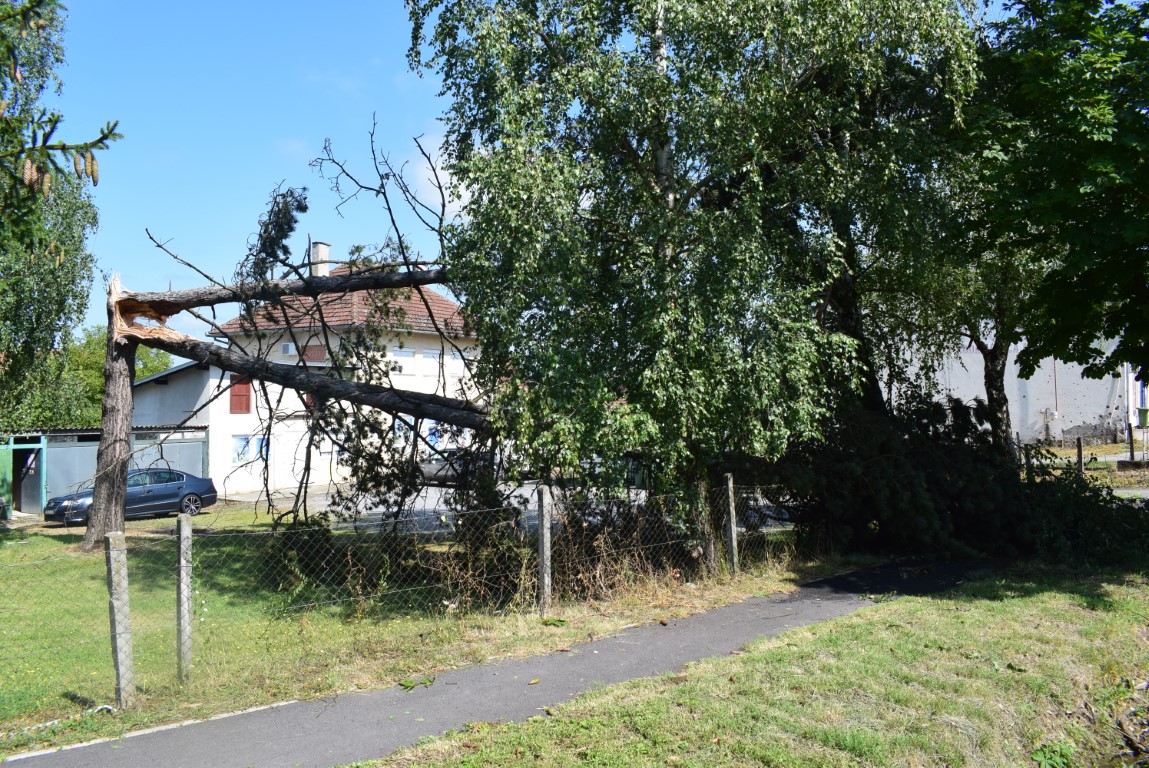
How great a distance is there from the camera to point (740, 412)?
9703mm

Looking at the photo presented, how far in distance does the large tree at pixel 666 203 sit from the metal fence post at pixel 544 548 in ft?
1.22

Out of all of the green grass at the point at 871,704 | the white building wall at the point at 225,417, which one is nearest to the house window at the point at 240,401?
the white building wall at the point at 225,417

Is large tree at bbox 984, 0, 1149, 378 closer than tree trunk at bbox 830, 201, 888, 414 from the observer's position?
Yes

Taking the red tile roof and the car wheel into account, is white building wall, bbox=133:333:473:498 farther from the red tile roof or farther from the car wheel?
A: the red tile roof

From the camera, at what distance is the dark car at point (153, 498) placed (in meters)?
23.1

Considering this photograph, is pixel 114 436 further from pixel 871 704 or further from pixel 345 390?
pixel 871 704

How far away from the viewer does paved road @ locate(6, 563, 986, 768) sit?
207 inches

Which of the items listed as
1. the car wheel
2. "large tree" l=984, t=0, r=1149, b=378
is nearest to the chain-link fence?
"large tree" l=984, t=0, r=1149, b=378

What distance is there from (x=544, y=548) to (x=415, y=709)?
302 cm

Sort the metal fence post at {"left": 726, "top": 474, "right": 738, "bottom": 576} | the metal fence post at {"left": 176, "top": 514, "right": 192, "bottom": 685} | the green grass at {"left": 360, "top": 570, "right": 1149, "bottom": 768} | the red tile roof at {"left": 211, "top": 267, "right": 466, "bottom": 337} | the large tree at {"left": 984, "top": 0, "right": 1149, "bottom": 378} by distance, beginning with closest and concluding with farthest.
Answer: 1. the green grass at {"left": 360, "top": 570, "right": 1149, "bottom": 768}
2. the metal fence post at {"left": 176, "top": 514, "right": 192, "bottom": 685}
3. the large tree at {"left": 984, "top": 0, "right": 1149, "bottom": 378}
4. the metal fence post at {"left": 726, "top": 474, "right": 738, "bottom": 576}
5. the red tile roof at {"left": 211, "top": 267, "right": 466, "bottom": 337}

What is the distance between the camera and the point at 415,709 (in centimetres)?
604

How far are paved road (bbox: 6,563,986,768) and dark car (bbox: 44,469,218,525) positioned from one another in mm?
18788

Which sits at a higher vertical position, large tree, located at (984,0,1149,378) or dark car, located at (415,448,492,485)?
large tree, located at (984,0,1149,378)

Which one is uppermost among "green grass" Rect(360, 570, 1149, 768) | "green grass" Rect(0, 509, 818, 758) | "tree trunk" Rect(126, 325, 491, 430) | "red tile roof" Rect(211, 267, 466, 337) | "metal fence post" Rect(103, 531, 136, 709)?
"red tile roof" Rect(211, 267, 466, 337)
